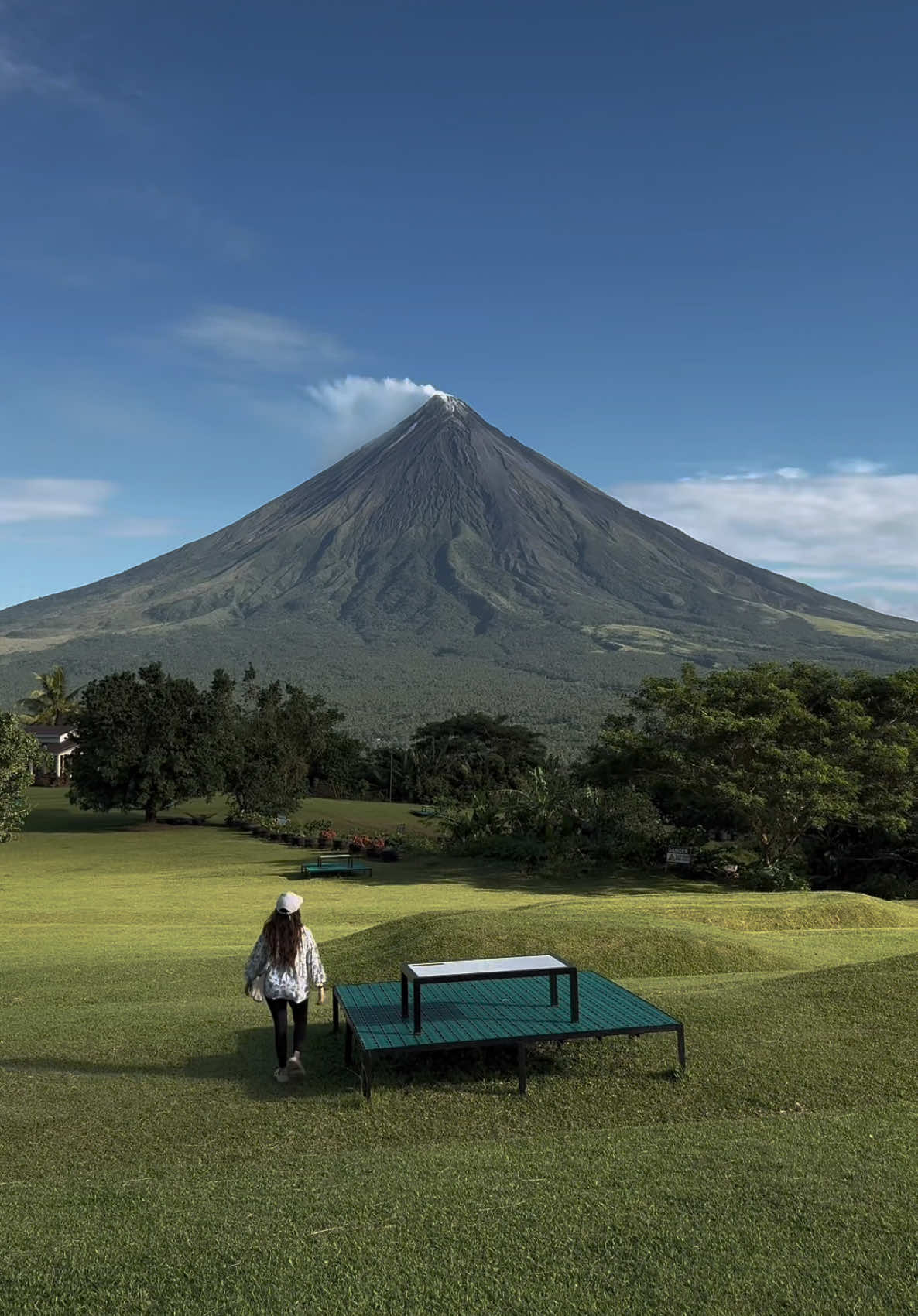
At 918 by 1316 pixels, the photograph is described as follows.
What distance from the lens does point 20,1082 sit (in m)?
7.82

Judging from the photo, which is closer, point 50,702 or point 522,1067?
point 522,1067

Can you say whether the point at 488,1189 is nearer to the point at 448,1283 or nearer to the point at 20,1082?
the point at 448,1283

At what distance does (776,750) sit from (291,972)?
21.0 m

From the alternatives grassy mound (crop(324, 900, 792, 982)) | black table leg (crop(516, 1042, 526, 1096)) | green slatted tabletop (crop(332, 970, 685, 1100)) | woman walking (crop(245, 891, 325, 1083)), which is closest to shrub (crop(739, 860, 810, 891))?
grassy mound (crop(324, 900, 792, 982))

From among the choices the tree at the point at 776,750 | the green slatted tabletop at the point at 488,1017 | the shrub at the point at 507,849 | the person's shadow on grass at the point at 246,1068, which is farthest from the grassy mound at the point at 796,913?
the shrub at the point at 507,849

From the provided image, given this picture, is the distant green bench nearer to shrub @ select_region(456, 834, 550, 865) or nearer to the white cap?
shrub @ select_region(456, 834, 550, 865)

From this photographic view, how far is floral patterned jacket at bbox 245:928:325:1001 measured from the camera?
7.98 m

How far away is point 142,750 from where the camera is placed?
42219 mm

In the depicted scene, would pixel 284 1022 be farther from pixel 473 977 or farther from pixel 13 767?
pixel 13 767

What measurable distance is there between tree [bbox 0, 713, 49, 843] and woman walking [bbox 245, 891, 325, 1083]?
1990cm

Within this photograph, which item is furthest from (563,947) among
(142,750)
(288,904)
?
(142,750)

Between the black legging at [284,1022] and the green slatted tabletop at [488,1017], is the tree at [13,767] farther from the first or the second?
Result: the black legging at [284,1022]

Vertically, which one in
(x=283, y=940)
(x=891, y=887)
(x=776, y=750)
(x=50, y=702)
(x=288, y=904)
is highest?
(x=50, y=702)

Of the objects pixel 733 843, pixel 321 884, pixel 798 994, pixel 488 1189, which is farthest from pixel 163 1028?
pixel 733 843
